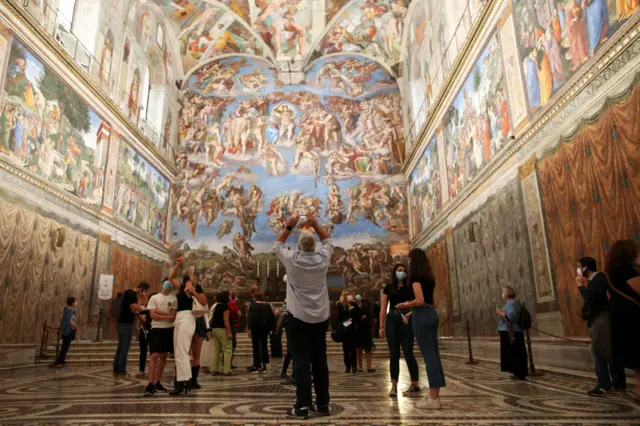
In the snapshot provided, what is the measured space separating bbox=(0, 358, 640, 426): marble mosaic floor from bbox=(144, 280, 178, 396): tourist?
359mm

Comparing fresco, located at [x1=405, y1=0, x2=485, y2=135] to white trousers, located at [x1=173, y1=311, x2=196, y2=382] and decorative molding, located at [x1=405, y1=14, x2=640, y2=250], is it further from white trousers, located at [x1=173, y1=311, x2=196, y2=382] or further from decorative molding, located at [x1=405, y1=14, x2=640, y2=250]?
white trousers, located at [x1=173, y1=311, x2=196, y2=382]

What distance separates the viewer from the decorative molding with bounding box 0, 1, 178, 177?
1048cm

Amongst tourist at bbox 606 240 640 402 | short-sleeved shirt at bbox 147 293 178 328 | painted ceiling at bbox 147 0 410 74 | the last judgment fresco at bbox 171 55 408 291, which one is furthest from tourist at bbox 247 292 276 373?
painted ceiling at bbox 147 0 410 74

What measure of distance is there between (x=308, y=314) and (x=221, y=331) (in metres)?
4.02

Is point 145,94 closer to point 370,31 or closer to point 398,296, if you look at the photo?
point 370,31

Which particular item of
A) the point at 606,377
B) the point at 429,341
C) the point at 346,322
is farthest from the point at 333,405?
the point at 346,322

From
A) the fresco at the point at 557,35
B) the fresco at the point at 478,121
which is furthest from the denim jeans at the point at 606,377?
the fresco at the point at 478,121

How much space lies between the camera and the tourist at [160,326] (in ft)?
16.8

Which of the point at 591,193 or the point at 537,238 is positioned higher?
the point at 591,193

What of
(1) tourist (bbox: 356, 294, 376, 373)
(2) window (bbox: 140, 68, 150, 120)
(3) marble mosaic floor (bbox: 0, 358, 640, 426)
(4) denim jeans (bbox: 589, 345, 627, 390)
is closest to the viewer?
(3) marble mosaic floor (bbox: 0, 358, 640, 426)

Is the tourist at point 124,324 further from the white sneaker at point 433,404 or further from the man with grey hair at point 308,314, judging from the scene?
the white sneaker at point 433,404

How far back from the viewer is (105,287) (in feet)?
46.0

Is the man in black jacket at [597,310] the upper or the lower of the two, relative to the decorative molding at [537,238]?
lower

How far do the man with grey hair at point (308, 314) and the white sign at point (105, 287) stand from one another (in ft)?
39.6
